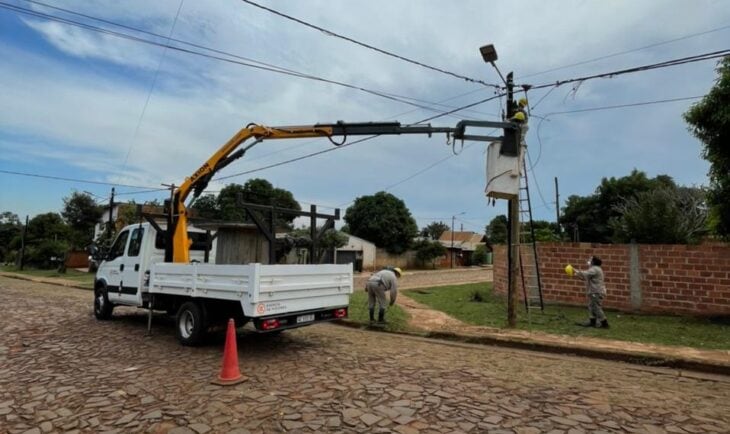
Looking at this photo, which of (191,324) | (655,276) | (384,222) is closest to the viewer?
(191,324)

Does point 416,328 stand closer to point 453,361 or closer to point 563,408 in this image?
point 453,361

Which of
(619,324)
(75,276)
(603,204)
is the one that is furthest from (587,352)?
(603,204)

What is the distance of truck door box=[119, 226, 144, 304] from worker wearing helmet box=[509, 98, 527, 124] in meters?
8.07

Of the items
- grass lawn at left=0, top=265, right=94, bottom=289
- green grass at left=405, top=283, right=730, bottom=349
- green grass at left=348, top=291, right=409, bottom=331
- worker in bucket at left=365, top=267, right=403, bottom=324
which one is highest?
worker in bucket at left=365, top=267, right=403, bottom=324

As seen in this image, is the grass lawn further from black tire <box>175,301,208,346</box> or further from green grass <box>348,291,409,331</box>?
black tire <box>175,301,208,346</box>

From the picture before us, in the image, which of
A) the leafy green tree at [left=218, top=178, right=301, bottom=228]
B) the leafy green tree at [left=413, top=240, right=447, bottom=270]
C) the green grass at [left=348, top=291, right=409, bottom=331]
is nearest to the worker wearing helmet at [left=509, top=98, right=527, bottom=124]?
the green grass at [left=348, top=291, right=409, bottom=331]

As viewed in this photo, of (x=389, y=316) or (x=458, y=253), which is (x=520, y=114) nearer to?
(x=389, y=316)

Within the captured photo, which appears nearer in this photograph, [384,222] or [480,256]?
[384,222]

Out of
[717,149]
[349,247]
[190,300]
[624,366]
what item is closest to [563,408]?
[624,366]

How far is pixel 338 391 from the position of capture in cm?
515

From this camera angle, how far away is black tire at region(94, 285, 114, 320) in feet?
34.0

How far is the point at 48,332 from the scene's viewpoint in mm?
8797

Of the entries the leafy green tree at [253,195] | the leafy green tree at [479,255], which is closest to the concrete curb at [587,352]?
the leafy green tree at [253,195]

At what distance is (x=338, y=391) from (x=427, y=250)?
42200 millimetres
